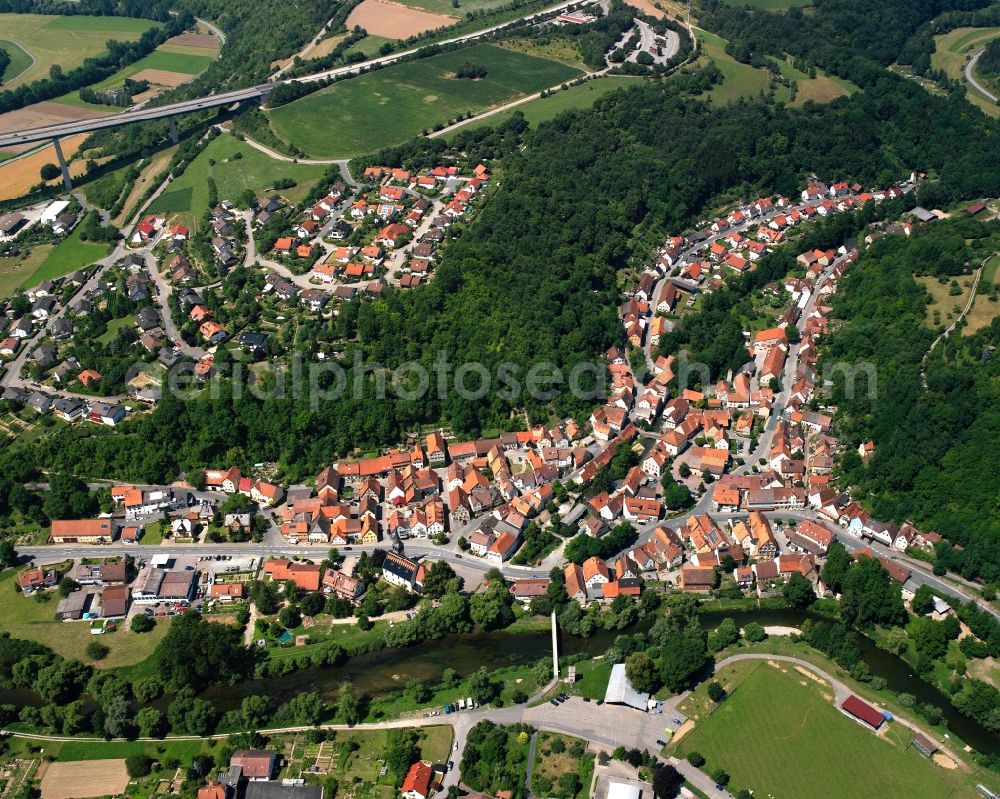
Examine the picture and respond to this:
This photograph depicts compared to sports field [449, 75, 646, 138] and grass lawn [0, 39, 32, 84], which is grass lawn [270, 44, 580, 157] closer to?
sports field [449, 75, 646, 138]

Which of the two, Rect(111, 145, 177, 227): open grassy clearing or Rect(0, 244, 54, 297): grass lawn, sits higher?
Rect(111, 145, 177, 227): open grassy clearing

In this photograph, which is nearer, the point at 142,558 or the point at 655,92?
the point at 142,558

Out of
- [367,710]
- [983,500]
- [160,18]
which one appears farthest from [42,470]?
[160,18]

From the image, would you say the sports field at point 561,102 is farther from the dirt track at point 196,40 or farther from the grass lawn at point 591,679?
the grass lawn at point 591,679

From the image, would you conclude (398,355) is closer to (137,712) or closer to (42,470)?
(42,470)

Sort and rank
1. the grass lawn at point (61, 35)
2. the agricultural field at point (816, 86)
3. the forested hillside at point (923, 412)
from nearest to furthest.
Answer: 1. the forested hillside at point (923, 412)
2. the agricultural field at point (816, 86)
3. the grass lawn at point (61, 35)

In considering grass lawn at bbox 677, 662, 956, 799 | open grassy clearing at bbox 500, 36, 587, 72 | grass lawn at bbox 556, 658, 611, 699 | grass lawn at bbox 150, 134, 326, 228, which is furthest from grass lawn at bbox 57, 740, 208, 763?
open grassy clearing at bbox 500, 36, 587, 72

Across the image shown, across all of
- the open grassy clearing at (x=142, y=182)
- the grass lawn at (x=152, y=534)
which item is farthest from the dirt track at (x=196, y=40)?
the grass lawn at (x=152, y=534)
